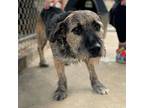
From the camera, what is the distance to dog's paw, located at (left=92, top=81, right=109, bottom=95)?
189 cm

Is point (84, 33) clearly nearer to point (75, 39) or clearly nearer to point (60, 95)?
point (75, 39)

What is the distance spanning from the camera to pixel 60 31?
1.66 metres

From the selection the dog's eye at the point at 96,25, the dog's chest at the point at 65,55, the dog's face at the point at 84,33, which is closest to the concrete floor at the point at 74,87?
the dog's chest at the point at 65,55

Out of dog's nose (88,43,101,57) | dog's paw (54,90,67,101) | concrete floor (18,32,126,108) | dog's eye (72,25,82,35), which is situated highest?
dog's eye (72,25,82,35)

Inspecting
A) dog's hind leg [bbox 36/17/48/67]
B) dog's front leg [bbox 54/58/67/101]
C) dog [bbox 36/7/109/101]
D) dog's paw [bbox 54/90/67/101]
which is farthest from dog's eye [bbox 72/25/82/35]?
dog's hind leg [bbox 36/17/48/67]

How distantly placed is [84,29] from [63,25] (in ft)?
0.59

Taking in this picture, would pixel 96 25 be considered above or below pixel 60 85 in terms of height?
above

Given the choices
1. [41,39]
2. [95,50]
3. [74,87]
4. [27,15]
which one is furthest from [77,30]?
[27,15]

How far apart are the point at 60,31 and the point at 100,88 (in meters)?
0.49

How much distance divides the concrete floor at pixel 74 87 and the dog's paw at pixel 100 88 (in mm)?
29

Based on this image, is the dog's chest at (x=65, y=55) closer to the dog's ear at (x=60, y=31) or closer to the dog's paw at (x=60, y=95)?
the dog's ear at (x=60, y=31)

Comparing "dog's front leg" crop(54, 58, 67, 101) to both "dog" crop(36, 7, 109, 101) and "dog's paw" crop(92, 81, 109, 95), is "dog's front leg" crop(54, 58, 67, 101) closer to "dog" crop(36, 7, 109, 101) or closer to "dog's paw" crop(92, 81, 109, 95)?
"dog" crop(36, 7, 109, 101)

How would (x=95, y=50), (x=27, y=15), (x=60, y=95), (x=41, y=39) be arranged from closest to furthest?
(x=95, y=50) → (x=60, y=95) → (x=41, y=39) → (x=27, y=15)

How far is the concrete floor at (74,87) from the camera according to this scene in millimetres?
1749
